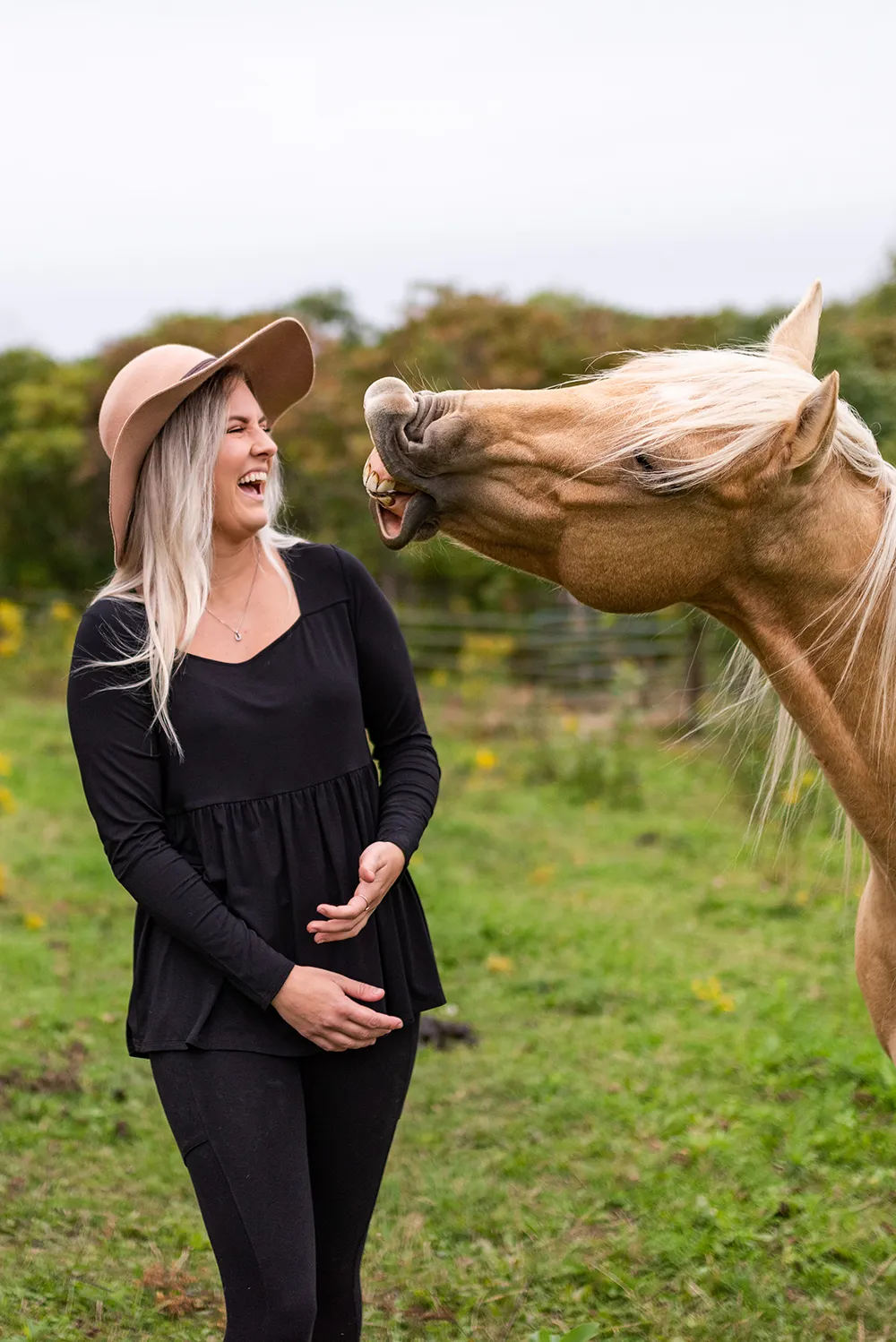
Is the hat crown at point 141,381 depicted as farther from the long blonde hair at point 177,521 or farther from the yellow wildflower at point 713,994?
the yellow wildflower at point 713,994

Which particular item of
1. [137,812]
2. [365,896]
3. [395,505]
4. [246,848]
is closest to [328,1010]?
[365,896]

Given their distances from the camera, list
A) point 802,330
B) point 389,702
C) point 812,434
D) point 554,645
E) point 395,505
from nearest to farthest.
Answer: point 812,434 < point 395,505 < point 802,330 < point 389,702 < point 554,645

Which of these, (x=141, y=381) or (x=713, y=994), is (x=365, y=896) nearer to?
(x=141, y=381)

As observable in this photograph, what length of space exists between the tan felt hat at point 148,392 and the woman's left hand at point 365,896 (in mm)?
→ 697

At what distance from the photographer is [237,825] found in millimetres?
2014

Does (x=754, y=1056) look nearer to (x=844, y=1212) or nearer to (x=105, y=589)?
(x=844, y=1212)

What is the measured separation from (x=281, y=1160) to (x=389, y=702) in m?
0.84

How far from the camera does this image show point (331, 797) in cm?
210

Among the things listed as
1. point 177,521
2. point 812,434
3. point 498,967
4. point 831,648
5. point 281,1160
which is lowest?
point 498,967

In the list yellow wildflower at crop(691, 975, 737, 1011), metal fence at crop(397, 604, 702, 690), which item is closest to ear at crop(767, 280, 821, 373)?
yellow wildflower at crop(691, 975, 737, 1011)

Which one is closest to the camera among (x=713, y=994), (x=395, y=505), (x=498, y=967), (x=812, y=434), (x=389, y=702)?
(x=812, y=434)

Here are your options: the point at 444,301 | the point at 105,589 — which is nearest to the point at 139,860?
the point at 105,589

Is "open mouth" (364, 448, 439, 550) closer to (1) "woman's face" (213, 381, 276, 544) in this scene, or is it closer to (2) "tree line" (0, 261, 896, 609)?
(1) "woman's face" (213, 381, 276, 544)

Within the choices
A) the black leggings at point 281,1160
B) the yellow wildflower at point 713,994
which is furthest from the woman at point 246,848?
the yellow wildflower at point 713,994
